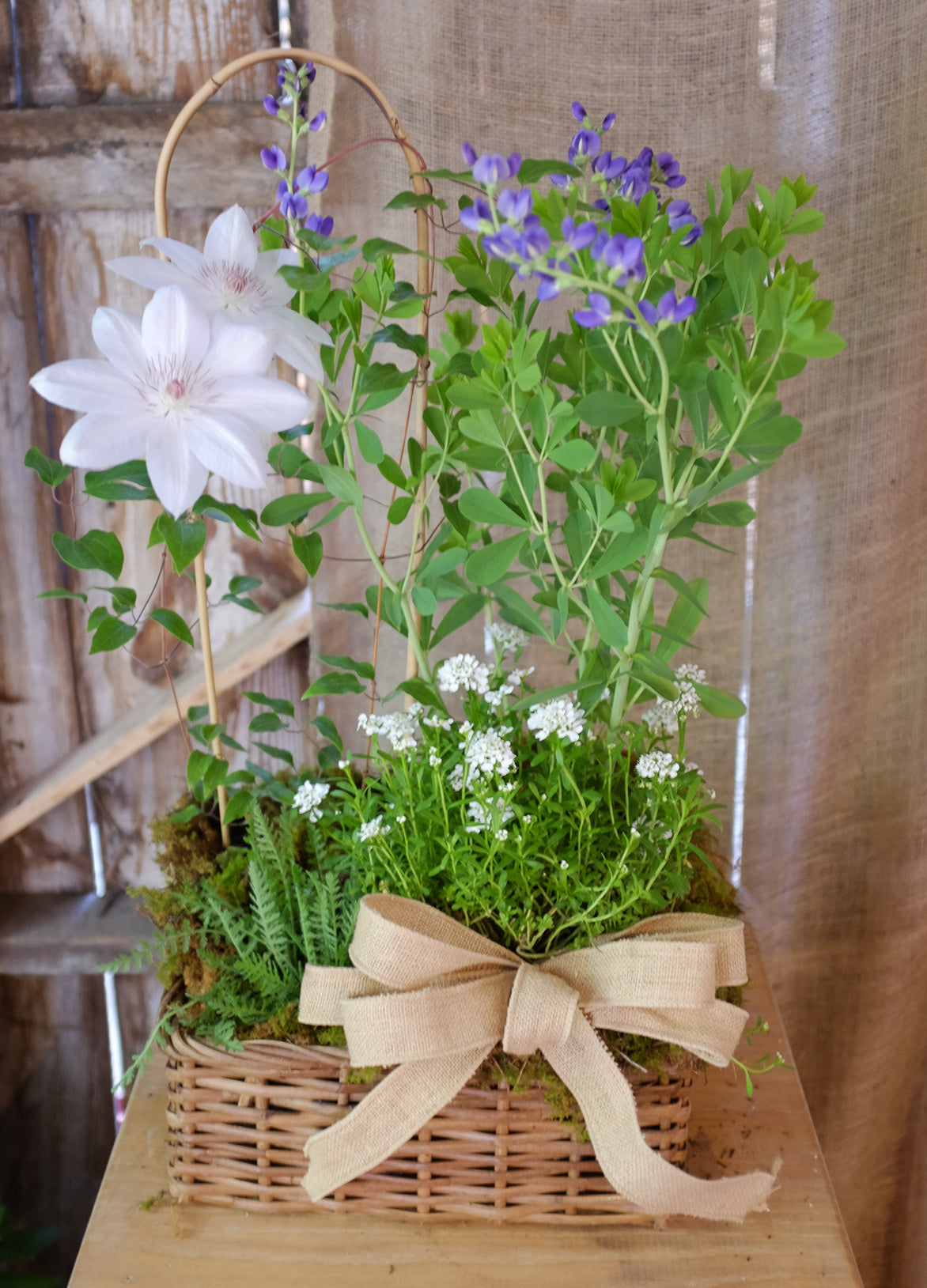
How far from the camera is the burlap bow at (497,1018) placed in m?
0.63

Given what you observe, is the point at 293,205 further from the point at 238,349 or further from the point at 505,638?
the point at 505,638

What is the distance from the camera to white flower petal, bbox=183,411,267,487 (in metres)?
0.58

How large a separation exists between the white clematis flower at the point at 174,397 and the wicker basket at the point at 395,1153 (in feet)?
1.31

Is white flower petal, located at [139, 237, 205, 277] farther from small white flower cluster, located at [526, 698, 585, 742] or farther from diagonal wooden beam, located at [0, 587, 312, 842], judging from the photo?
diagonal wooden beam, located at [0, 587, 312, 842]

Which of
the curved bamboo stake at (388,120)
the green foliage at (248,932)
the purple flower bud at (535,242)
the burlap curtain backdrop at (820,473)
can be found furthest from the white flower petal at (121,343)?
the burlap curtain backdrop at (820,473)

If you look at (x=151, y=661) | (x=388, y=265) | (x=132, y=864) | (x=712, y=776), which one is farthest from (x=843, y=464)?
(x=132, y=864)

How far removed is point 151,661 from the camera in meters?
1.23

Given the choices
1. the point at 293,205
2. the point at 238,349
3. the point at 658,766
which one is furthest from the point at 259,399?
the point at 658,766

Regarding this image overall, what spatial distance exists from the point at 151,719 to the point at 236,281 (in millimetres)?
703

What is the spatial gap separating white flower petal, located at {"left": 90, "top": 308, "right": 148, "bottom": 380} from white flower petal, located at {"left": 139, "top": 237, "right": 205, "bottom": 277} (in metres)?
0.06

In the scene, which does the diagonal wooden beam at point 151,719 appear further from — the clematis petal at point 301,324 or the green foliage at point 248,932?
the clematis petal at point 301,324

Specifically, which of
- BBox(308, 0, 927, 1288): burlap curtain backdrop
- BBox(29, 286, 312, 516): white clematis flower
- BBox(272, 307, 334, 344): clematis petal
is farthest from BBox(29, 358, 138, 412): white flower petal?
BBox(308, 0, 927, 1288): burlap curtain backdrop

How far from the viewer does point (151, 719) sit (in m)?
1.21

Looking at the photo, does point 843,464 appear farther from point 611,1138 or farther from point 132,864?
point 132,864
